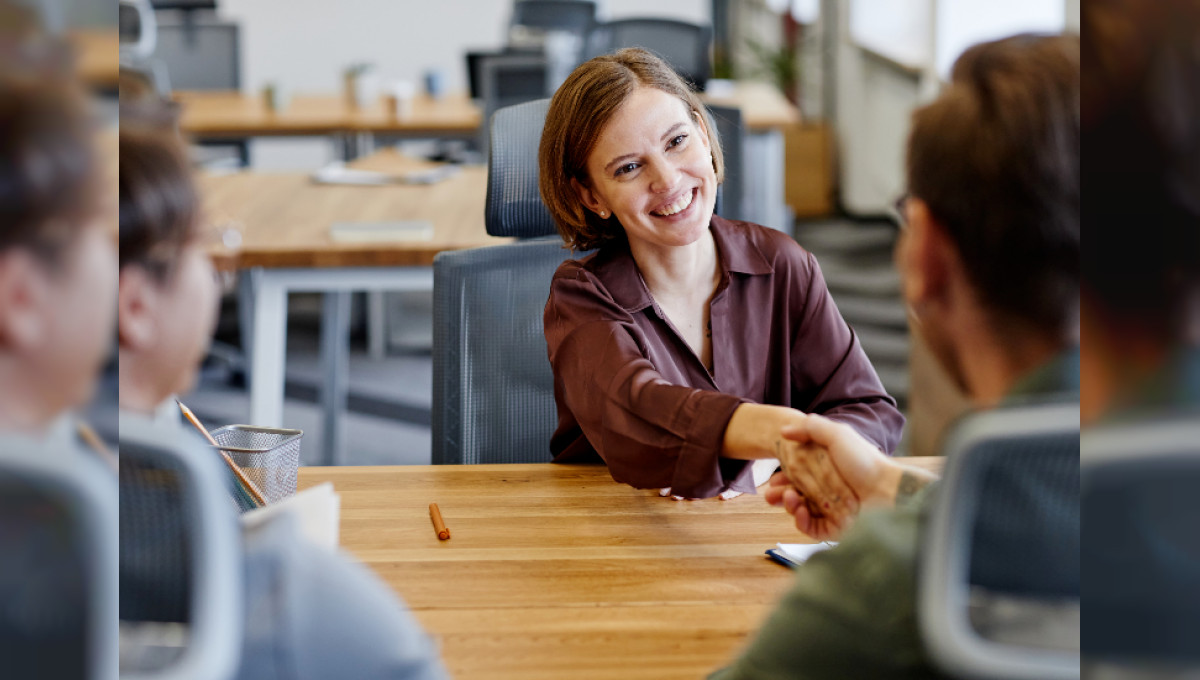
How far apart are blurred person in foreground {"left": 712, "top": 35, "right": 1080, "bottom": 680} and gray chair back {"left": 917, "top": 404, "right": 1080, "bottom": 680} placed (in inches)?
0.5

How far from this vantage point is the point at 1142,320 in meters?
0.48

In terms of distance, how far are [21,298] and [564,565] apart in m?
0.60

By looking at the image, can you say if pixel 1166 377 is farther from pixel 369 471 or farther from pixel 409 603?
pixel 369 471

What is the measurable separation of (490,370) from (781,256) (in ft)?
1.54

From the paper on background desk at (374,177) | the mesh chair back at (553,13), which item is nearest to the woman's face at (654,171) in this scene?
the paper on background desk at (374,177)

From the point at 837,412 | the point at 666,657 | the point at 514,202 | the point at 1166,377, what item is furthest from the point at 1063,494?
the point at 514,202

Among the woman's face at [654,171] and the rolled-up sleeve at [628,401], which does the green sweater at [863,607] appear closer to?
the rolled-up sleeve at [628,401]

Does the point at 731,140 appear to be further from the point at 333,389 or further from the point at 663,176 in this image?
the point at 333,389

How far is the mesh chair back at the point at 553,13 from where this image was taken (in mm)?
5207

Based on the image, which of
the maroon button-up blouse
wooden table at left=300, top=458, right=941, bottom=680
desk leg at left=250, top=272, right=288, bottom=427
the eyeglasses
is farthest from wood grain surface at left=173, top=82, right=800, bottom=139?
the eyeglasses

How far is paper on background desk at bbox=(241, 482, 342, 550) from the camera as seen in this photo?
53 cm

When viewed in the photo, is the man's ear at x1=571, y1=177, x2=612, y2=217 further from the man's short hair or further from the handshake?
the man's short hair

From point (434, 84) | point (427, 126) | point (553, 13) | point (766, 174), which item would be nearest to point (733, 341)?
point (766, 174)

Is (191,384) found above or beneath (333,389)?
above
